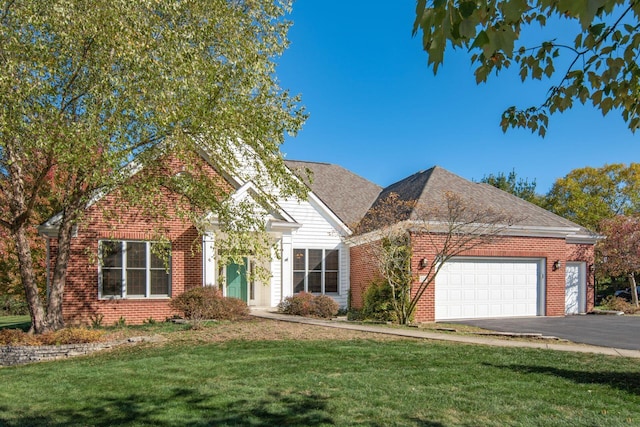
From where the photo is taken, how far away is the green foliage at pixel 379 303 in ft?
55.2

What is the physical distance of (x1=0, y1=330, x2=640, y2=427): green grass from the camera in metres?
6.20

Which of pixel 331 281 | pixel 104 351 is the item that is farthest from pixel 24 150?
pixel 331 281

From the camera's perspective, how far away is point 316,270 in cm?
2095

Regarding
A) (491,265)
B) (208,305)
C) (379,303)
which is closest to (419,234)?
(379,303)

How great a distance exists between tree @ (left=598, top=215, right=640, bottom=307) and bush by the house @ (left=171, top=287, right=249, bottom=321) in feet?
61.6

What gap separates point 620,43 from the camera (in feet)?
16.0

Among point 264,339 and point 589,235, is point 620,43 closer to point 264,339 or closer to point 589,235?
point 264,339

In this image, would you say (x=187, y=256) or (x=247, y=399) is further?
(x=187, y=256)

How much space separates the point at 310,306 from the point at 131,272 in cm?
589

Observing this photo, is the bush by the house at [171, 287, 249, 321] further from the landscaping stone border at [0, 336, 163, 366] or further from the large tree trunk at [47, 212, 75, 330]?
the landscaping stone border at [0, 336, 163, 366]

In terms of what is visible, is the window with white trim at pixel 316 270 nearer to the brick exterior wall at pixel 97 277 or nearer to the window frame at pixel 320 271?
the window frame at pixel 320 271

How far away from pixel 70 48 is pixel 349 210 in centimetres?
1476

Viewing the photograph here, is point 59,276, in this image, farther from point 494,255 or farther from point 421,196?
point 494,255

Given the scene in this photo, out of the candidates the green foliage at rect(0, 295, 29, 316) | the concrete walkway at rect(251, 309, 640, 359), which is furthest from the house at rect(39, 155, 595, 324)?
the green foliage at rect(0, 295, 29, 316)
